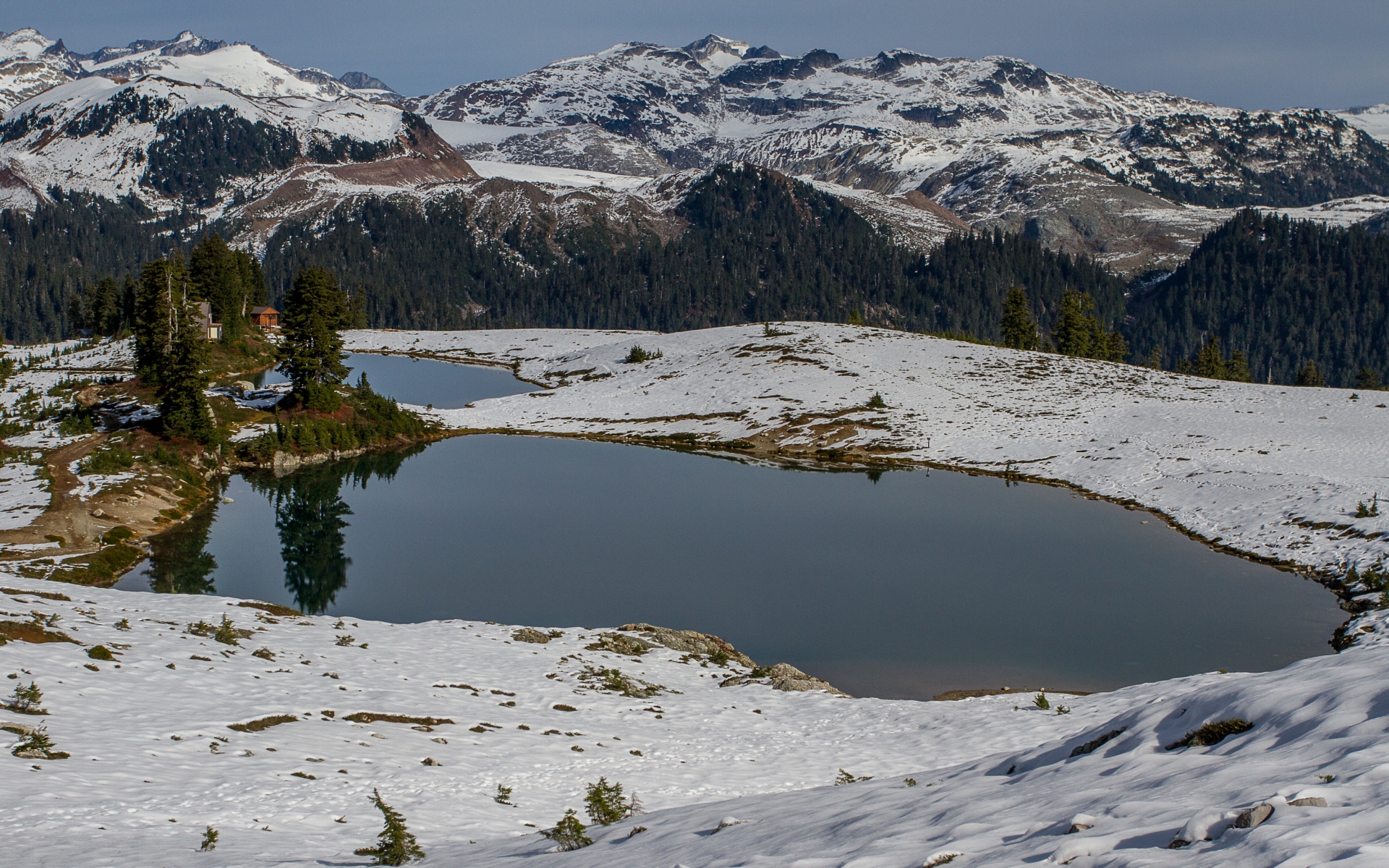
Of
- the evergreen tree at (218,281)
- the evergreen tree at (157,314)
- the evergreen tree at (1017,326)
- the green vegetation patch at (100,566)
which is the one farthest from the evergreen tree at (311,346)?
the evergreen tree at (1017,326)

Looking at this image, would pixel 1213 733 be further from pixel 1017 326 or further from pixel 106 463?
pixel 1017 326

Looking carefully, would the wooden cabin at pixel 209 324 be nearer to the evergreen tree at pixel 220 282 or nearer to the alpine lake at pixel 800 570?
the evergreen tree at pixel 220 282

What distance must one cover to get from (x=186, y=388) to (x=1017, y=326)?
90.7 meters

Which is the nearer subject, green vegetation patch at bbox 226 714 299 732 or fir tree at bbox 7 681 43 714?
fir tree at bbox 7 681 43 714

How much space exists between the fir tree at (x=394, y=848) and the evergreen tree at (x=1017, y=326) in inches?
4399

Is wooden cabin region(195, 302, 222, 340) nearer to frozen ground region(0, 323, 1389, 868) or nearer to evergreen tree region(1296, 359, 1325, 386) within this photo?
frozen ground region(0, 323, 1389, 868)

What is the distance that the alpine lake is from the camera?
3441 cm

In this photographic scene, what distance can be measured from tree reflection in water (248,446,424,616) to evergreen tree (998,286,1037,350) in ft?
239

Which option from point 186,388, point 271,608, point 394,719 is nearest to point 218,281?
point 186,388

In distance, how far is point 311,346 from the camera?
74250 mm

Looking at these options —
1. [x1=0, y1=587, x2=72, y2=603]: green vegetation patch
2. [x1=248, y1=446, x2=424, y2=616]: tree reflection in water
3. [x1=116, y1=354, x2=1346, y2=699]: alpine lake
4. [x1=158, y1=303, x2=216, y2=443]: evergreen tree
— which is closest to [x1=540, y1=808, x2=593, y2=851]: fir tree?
[x1=116, y1=354, x2=1346, y2=699]: alpine lake

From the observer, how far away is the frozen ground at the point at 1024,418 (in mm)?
50531

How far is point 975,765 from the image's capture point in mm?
15375

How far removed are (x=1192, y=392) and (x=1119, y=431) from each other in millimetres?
18416
